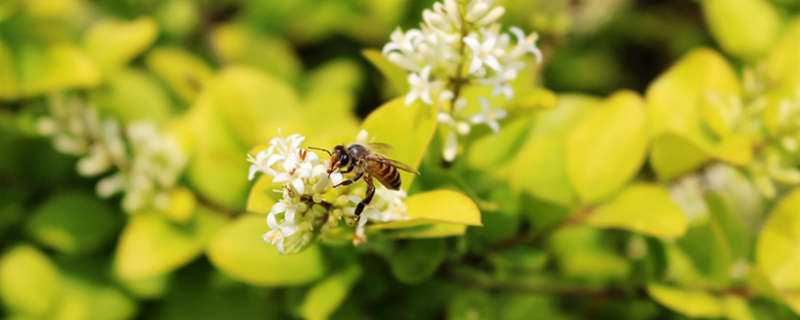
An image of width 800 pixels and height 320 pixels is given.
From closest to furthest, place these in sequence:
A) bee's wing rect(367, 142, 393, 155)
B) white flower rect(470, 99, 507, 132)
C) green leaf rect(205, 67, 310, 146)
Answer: bee's wing rect(367, 142, 393, 155)
white flower rect(470, 99, 507, 132)
green leaf rect(205, 67, 310, 146)

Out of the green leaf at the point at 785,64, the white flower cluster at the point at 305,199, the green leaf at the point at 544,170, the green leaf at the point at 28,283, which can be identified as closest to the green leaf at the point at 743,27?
the green leaf at the point at 785,64

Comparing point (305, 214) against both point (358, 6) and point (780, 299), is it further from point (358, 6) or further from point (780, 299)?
point (358, 6)

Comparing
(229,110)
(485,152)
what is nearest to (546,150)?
(485,152)

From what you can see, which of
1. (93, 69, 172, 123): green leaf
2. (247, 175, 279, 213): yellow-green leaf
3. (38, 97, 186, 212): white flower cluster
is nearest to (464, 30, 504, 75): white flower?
(247, 175, 279, 213): yellow-green leaf

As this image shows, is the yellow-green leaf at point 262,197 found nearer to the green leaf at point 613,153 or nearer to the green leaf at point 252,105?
Result: the green leaf at point 252,105

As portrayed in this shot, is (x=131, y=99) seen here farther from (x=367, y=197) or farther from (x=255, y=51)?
(x=367, y=197)

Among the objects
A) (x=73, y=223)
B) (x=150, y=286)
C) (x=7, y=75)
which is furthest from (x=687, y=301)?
(x=7, y=75)

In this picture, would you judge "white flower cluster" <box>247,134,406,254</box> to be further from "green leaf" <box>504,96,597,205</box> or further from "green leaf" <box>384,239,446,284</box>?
"green leaf" <box>504,96,597,205</box>
